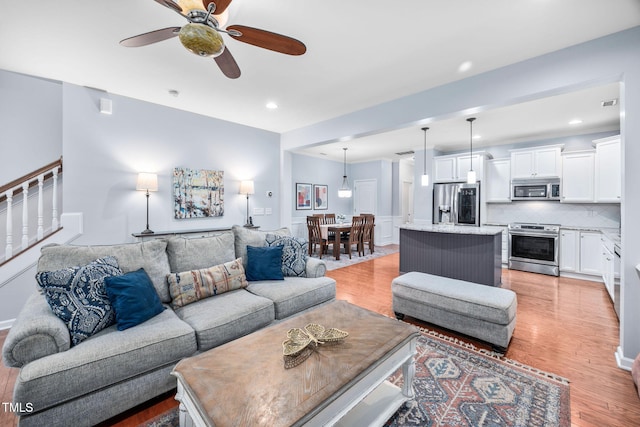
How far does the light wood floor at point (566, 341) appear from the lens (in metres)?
1.69

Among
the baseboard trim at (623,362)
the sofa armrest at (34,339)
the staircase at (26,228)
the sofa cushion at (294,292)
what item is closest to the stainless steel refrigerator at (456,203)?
the baseboard trim at (623,362)

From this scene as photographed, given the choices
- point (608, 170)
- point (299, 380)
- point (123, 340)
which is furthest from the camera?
point (608, 170)

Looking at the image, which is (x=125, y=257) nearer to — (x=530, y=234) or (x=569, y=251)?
(x=530, y=234)

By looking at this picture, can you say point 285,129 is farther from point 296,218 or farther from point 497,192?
point 497,192

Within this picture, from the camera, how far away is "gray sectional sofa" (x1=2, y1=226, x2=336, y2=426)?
4.56 feet

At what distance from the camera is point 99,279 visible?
1.86 m

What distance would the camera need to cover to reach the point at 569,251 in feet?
15.1

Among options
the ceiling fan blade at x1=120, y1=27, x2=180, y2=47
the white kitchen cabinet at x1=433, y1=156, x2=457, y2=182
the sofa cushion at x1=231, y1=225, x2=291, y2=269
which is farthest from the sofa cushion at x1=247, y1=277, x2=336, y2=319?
the white kitchen cabinet at x1=433, y1=156, x2=457, y2=182

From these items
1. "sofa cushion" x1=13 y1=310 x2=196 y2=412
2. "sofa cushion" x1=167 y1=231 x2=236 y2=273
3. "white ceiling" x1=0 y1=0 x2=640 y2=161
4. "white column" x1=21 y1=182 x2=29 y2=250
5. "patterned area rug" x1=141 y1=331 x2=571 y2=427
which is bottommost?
"patterned area rug" x1=141 y1=331 x2=571 y2=427

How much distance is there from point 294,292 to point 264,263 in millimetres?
504

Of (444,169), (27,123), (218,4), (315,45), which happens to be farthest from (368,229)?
(27,123)

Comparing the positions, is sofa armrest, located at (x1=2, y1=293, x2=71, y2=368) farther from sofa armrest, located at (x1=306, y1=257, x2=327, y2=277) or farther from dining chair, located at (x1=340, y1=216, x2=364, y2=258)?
dining chair, located at (x1=340, y1=216, x2=364, y2=258)

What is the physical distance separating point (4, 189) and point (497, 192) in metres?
7.54

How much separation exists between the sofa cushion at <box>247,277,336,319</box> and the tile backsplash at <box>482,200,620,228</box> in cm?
445
